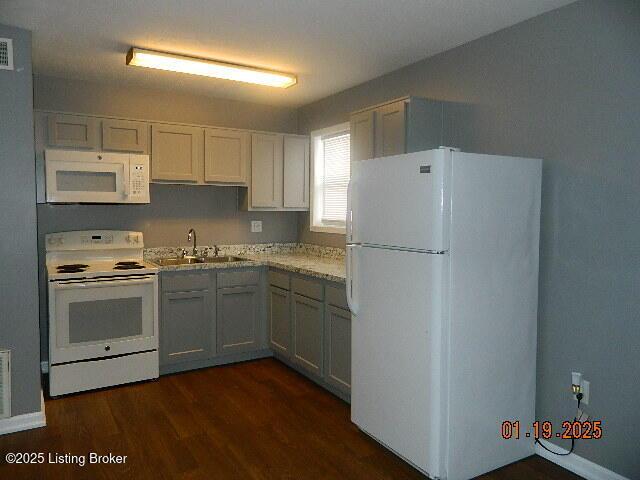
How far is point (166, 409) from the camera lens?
3328 mm

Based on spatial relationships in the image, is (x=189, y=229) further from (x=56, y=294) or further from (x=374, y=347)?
(x=374, y=347)

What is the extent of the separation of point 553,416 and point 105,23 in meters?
3.41

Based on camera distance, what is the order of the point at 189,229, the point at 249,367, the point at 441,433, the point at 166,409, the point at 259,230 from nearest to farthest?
the point at 441,433 → the point at 166,409 → the point at 249,367 → the point at 189,229 → the point at 259,230

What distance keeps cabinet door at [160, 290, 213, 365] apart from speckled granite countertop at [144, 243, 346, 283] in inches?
10.0

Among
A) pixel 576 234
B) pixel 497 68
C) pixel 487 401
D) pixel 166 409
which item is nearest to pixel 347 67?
pixel 497 68

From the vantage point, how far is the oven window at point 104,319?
3549mm

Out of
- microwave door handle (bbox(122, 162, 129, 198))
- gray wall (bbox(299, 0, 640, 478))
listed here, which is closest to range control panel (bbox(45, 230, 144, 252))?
microwave door handle (bbox(122, 162, 129, 198))

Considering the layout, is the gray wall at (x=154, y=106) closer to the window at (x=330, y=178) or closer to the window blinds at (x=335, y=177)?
the window at (x=330, y=178)

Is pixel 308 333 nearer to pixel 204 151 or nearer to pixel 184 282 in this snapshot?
pixel 184 282

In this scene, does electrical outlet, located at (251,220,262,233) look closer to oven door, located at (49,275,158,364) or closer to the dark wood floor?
oven door, located at (49,275,158,364)

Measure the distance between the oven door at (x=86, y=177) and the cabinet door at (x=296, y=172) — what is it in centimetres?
150

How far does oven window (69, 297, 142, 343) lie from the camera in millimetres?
3549

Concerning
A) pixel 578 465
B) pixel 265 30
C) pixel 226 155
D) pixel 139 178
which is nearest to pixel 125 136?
pixel 139 178

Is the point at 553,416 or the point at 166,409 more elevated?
the point at 553,416
